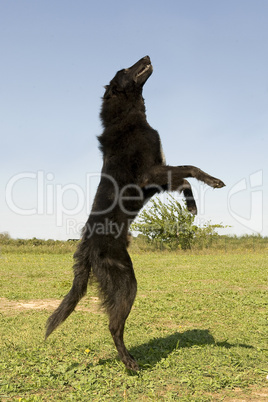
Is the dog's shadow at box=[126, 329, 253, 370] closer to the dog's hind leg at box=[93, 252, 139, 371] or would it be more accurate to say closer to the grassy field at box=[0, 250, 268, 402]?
the grassy field at box=[0, 250, 268, 402]

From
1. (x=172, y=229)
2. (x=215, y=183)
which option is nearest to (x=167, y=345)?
(x=215, y=183)

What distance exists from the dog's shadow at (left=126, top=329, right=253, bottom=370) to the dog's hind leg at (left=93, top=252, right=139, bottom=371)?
49cm

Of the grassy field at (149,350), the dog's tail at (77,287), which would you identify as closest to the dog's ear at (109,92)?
the dog's tail at (77,287)

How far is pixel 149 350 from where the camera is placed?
16.2ft

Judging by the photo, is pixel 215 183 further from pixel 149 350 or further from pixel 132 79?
pixel 149 350

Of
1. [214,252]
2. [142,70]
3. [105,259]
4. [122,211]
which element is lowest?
[214,252]

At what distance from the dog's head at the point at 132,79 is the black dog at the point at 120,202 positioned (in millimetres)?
214

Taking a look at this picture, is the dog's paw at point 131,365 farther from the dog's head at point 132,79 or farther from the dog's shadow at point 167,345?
the dog's head at point 132,79

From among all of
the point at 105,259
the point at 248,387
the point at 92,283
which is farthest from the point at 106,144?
the point at 248,387

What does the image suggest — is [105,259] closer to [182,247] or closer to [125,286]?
[125,286]

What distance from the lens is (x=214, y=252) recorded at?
23969mm

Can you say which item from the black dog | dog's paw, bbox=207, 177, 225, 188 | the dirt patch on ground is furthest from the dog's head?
the dirt patch on ground

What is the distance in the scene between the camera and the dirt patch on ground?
803 cm

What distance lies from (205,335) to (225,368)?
153 centimetres
